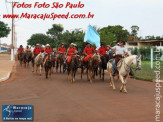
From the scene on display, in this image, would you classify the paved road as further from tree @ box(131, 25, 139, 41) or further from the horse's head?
tree @ box(131, 25, 139, 41)

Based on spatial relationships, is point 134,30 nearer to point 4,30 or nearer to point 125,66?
point 4,30

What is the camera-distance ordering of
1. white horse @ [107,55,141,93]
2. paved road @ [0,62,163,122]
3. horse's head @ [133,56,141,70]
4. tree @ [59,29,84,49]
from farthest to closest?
tree @ [59,29,84,49] → white horse @ [107,55,141,93] → horse's head @ [133,56,141,70] → paved road @ [0,62,163,122]

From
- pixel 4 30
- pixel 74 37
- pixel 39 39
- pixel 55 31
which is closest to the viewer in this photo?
pixel 74 37

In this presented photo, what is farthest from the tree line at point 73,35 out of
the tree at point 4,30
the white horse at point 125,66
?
the white horse at point 125,66

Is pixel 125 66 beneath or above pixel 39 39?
beneath

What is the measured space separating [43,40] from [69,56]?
8327 cm

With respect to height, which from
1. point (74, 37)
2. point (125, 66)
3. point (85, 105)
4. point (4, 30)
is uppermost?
point (4, 30)

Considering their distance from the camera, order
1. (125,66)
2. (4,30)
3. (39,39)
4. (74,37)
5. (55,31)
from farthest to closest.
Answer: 1. (39,39)
2. (55,31)
3. (4,30)
4. (74,37)
5. (125,66)

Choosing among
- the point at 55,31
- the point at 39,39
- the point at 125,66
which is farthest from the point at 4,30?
the point at 125,66

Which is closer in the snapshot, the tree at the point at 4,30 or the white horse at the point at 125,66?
the white horse at the point at 125,66

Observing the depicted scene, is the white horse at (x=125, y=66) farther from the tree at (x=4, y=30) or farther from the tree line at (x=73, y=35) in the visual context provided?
the tree at (x=4, y=30)

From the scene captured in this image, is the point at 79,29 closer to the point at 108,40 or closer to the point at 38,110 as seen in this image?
the point at 108,40

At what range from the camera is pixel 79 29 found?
1732 inches

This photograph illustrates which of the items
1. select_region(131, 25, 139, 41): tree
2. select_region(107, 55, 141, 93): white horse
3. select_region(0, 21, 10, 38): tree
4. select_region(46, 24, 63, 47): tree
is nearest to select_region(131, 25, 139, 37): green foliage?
select_region(131, 25, 139, 41): tree
